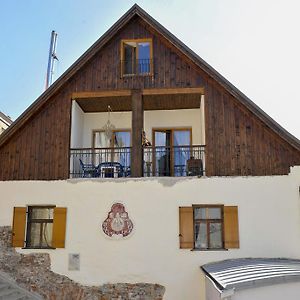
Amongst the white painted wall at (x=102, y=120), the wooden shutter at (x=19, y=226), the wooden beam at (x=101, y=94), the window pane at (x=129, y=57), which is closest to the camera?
the wooden shutter at (x=19, y=226)

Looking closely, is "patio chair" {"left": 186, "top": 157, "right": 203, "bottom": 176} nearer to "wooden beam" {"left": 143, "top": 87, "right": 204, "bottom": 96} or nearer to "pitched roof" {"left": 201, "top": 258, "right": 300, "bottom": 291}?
"wooden beam" {"left": 143, "top": 87, "right": 204, "bottom": 96}

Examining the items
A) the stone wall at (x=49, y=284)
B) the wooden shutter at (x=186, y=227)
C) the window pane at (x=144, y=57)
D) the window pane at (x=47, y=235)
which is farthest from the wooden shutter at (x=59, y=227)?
the window pane at (x=144, y=57)

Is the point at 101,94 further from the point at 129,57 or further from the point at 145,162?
the point at 145,162

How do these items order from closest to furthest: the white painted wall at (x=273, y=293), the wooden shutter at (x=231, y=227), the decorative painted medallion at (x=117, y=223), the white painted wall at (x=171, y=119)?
the white painted wall at (x=273, y=293)
the wooden shutter at (x=231, y=227)
the decorative painted medallion at (x=117, y=223)
the white painted wall at (x=171, y=119)

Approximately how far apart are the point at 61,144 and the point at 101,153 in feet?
4.03

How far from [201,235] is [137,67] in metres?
5.29

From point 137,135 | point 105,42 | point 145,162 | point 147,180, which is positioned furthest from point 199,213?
point 105,42

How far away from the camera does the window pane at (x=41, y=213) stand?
12.8m

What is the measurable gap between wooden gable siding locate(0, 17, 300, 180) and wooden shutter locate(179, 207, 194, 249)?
4.06 ft

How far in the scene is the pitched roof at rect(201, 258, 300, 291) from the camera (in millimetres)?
7782

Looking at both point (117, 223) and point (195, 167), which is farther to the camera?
point (195, 167)

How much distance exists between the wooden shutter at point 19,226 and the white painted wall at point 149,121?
2.97 m

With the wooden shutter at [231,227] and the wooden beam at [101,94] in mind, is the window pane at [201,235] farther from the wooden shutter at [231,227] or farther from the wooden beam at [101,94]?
the wooden beam at [101,94]

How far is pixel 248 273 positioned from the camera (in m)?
8.75
